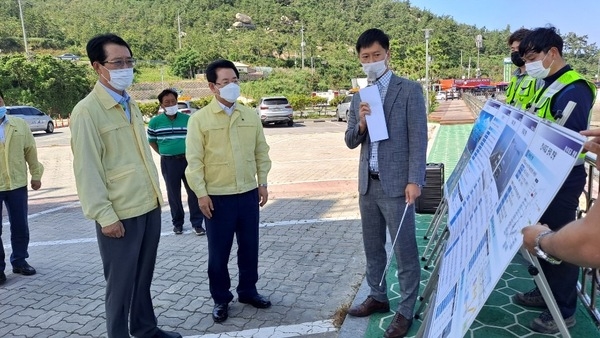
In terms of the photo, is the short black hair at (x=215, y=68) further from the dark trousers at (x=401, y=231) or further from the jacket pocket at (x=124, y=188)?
the dark trousers at (x=401, y=231)

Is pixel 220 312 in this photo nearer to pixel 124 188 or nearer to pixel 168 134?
pixel 124 188

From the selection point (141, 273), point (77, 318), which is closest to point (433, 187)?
point (141, 273)

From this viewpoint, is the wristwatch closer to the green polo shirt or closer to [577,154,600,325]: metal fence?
[577,154,600,325]: metal fence

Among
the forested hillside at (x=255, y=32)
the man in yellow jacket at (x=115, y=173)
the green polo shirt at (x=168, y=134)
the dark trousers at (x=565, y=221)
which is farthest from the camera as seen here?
the forested hillside at (x=255, y=32)

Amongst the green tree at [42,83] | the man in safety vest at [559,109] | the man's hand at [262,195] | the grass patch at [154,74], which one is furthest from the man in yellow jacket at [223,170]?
the grass patch at [154,74]

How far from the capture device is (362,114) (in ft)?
9.22

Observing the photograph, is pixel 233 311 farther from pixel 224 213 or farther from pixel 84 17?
pixel 84 17

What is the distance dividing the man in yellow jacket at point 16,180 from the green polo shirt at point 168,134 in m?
1.36

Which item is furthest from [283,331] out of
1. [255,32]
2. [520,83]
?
[255,32]

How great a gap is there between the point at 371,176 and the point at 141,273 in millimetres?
1685

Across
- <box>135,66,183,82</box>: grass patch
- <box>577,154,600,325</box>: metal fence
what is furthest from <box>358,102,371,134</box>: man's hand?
<box>135,66,183,82</box>: grass patch

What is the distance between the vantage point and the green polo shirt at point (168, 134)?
17.7 feet

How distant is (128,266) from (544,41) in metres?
2.99

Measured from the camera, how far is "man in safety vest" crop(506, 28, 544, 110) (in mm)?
3263
